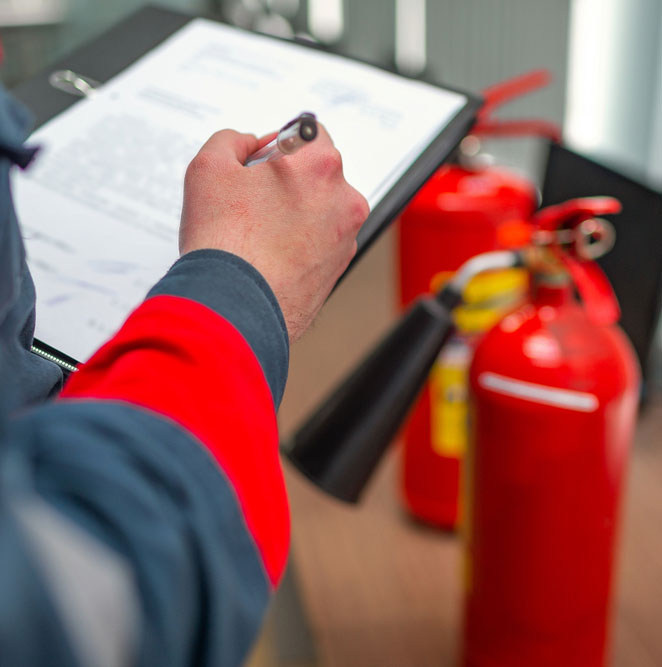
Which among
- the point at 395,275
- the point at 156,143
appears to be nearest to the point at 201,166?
the point at 156,143

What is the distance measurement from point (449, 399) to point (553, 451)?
339 mm

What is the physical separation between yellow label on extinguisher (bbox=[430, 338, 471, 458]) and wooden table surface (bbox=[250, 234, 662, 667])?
0.12m

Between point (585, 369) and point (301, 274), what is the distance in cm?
48

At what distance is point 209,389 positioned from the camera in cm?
30

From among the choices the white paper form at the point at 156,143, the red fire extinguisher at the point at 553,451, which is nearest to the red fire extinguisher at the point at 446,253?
the red fire extinguisher at the point at 553,451

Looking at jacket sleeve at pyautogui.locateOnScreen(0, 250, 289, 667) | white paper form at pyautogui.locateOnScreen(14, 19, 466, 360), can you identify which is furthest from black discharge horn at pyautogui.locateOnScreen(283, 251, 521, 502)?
jacket sleeve at pyautogui.locateOnScreen(0, 250, 289, 667)

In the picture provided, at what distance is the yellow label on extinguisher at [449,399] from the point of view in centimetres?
110

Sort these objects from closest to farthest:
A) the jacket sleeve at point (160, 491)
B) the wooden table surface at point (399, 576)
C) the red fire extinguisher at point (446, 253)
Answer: the jacket sleeve at point (160, 491) → the wooden table surface at point (399, 576) → the red fire extinguisher at point (446, 253)

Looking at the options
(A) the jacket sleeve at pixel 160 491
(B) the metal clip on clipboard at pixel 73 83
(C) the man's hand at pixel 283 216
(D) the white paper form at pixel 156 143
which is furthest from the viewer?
(B) the metal clip on clipboard at pixel 73 83

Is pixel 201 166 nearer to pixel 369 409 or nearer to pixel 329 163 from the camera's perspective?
pixel 329 163

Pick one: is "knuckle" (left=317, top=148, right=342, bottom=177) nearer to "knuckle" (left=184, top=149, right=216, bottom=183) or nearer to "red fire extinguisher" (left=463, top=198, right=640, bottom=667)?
"knuckle" (left=184, top=149, right=216, bottom=183)

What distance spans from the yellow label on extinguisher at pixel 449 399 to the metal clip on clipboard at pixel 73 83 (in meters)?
0.60

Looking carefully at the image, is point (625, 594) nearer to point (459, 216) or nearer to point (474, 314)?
point (474, 314)

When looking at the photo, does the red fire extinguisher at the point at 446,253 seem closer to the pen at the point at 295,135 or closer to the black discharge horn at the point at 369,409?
the black discharge horn at the point at 369,409
